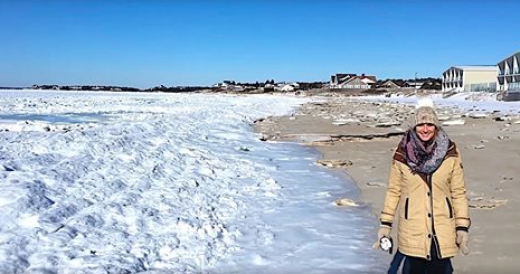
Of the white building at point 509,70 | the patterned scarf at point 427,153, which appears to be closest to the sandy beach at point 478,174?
the patterned scarf at point 427,153

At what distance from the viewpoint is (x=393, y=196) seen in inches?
148

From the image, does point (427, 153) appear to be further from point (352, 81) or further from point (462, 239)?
point (352, 81)

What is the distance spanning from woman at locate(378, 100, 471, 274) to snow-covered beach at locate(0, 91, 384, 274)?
1434 millimetres

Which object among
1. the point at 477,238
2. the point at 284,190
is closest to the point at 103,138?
the point at 284,190

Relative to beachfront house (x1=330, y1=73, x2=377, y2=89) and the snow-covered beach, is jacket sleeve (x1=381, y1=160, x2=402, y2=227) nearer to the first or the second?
the snow-covered beach

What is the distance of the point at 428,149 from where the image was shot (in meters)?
3.50

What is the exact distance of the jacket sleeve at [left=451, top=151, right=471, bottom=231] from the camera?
3.52 metres

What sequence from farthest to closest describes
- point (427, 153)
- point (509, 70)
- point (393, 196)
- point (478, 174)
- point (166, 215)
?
point (509, 70) < point (478, 174) < point (166, 215) < point (393, 196) < point (427, 153)

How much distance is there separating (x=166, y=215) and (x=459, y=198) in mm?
4184

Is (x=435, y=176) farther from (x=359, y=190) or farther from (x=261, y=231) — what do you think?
(x=359, y=190)

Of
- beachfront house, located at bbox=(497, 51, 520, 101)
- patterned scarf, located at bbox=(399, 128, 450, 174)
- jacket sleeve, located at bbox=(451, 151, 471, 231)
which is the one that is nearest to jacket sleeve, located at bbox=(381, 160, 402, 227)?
patterned scarf, located at bbox=(399, 128, 450, 174)

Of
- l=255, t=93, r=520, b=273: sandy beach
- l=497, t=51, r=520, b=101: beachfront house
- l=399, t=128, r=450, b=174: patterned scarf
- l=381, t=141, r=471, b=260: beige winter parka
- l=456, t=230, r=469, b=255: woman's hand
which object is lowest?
l=255, t=93, r=520, b=273: sandy beach

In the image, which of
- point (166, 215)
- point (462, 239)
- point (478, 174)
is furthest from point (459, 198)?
point (478, 174)

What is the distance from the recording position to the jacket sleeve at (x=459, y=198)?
352cm
